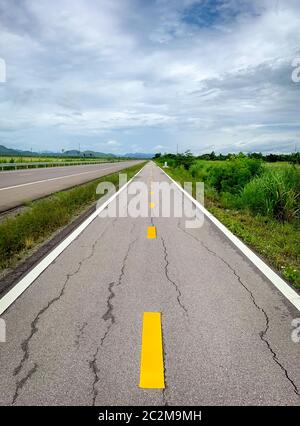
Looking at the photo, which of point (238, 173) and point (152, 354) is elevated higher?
point (238, 173)

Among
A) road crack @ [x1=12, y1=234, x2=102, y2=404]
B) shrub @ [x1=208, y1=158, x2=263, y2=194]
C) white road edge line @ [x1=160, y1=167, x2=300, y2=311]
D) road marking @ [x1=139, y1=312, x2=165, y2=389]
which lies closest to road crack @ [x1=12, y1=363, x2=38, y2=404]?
road crack @ [x1=12, y1=234, x2=102, y2=404]

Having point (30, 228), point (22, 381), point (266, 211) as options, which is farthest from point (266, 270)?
point (266, 211)

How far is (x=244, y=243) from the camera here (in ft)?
24.0

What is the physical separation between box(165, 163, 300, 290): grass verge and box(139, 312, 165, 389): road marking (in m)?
2.30

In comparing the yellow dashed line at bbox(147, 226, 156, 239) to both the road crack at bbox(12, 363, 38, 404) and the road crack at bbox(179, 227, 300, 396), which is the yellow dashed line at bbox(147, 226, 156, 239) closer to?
the road crack at bbox(179, 227, 300, 396)

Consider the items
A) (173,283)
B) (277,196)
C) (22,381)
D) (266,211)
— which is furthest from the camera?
(266,211)

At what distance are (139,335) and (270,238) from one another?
521cm

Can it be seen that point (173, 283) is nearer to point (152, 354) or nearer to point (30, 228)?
point (152, 354)

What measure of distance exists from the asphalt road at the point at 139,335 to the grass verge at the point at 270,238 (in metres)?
0.54

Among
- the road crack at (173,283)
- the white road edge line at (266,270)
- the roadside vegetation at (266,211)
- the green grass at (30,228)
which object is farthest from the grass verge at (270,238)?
the green grass at (30,228)

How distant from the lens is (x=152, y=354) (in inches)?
123

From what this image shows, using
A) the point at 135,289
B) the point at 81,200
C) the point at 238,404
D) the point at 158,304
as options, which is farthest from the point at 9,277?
the point at 81,200

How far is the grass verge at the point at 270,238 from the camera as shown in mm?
5715
